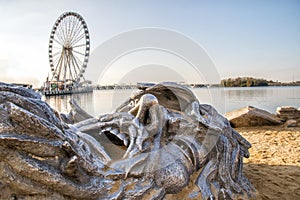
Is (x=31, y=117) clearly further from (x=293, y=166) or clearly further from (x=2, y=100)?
(x=293, y=166)

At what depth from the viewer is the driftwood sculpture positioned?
4.39ft

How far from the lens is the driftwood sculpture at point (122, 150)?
4.39 ft

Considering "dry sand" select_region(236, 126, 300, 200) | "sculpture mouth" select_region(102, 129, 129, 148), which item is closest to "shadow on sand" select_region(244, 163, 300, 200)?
"dry sand" select_region(236, 126, 300, 200)

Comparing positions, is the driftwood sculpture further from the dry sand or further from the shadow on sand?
the dry sand

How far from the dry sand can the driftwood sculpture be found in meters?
0.33

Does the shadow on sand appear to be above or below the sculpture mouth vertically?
below

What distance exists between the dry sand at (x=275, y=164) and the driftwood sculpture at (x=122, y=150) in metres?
0.33

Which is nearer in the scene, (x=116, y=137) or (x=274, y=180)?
(x=116, y=137)

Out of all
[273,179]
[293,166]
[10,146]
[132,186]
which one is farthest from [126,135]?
[293,166]

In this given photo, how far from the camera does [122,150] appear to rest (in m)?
2.01

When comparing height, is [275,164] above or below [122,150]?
below

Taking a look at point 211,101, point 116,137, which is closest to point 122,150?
point 116,137

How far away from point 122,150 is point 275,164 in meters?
2.93

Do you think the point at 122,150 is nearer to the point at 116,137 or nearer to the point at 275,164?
the point at 116,137
